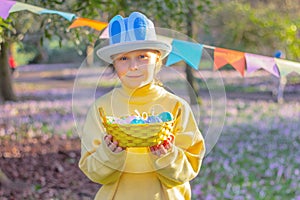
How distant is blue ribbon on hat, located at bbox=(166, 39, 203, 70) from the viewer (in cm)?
299

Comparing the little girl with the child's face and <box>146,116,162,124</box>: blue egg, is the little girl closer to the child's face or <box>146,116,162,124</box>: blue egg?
the child's face

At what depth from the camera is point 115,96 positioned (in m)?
2.35

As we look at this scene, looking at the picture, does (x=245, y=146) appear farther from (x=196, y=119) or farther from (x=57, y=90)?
(x=57, y=90)

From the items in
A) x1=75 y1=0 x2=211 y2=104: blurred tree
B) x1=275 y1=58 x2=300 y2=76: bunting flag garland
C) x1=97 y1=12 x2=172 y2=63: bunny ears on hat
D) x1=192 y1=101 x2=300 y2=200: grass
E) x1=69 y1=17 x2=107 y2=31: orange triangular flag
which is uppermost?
x1=75 y1=0 x2=211 y2=104: blurred tree

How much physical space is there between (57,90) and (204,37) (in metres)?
5.73

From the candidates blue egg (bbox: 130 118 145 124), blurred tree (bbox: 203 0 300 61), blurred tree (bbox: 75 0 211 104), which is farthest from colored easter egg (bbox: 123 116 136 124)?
blurred tree (bbox: 203 0 300 61)

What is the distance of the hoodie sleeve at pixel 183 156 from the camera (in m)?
2.21

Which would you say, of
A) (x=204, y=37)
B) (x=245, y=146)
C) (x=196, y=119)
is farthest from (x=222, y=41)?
(x=196, y=119)

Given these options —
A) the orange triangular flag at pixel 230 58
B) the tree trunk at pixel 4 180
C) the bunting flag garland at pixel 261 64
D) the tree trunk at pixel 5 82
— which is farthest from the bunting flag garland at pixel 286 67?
the tree trunk at pixel 5 82

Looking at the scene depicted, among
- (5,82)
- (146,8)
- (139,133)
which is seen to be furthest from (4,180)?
(5,82)

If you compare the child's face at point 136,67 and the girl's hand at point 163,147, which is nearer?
the girl's hand at point 163,147

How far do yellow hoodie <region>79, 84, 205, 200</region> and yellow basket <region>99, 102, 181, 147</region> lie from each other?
5.1 inches

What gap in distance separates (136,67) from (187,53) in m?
0.96

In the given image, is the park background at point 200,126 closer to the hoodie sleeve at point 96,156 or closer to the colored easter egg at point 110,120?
the hoodie sleeve at point 96,156
